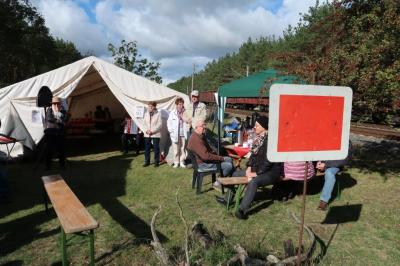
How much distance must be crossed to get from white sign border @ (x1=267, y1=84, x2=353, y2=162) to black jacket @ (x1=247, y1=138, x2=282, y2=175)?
230cm

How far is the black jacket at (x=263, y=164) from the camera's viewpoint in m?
5.62

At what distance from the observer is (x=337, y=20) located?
7094 millimetres

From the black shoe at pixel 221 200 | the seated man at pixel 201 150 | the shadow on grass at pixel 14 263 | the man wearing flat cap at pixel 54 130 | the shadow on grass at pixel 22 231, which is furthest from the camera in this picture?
the man wearing flat cap at pixel 54 130

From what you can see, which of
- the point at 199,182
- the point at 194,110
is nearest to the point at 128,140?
the point at 194,110

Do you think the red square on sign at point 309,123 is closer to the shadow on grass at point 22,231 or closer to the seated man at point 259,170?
the seated man at point 259,170

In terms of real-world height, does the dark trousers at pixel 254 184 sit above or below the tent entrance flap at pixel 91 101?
below

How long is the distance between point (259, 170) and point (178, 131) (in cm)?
405

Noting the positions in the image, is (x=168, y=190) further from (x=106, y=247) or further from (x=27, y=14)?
(x=27, y=14)

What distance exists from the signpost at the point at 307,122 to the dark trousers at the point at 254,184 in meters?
2.33

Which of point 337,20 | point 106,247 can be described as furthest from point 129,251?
point 337,20

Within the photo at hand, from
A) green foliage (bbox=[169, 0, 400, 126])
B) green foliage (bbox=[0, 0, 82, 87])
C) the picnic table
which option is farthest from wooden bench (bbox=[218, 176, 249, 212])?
green foliage (bbox=[0, 0, 82, 87])

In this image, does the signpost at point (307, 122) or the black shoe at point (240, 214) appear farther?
the black shoe at point (240, 214)

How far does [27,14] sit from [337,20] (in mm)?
30046

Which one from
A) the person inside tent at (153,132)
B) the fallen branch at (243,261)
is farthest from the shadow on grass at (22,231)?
the person inside tent at (153,132)
